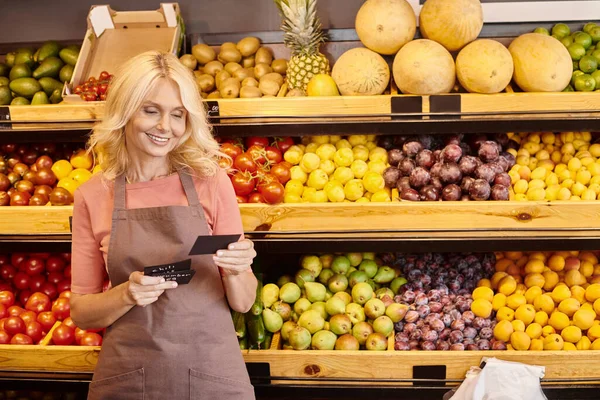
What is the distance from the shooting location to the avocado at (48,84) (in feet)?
11.1

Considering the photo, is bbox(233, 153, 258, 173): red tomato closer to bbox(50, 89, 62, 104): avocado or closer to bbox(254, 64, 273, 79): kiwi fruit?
bbox(254, 64, 273, 79): kiwi fruit

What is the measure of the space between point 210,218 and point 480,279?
1692mm

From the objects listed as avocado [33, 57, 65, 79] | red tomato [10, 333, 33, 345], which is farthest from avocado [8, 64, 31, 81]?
red tomato [10, 333, 33, 345]

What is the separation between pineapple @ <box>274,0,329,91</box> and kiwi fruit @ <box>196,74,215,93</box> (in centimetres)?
45

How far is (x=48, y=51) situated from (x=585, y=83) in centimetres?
291

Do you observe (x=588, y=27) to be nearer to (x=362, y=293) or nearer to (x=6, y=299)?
(x=362, y=293)

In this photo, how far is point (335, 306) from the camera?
2.97 meters

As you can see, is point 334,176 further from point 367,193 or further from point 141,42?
point 141,42

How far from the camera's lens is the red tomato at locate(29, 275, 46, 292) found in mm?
A: 3278

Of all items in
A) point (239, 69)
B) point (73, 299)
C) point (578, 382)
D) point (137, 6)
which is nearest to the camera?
point (73, 299)

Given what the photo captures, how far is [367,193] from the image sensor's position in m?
3.05

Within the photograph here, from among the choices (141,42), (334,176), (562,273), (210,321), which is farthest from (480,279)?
(141,42)

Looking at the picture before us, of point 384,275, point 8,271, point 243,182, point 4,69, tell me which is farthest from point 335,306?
point 4,69

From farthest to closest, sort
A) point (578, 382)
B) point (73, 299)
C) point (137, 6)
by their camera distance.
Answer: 1. point (137, 6)
2. point (578, 382)
3. point (73, 299)
